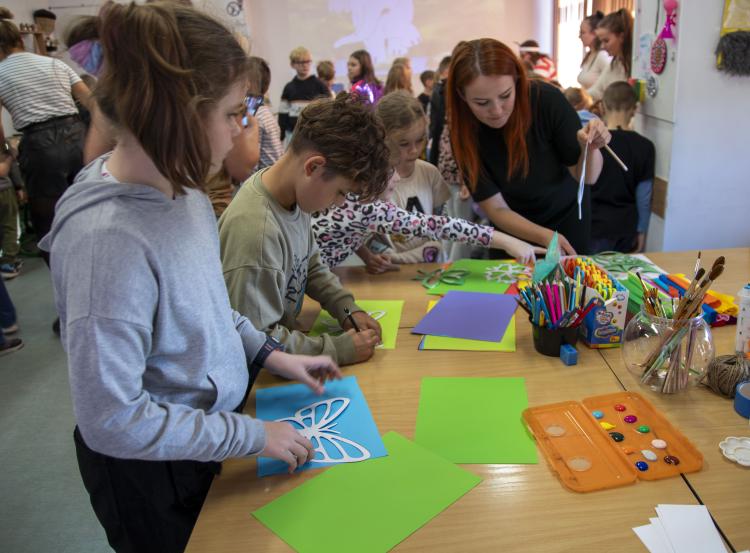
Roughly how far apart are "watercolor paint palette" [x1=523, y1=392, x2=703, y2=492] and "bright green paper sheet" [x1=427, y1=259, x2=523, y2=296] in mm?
556

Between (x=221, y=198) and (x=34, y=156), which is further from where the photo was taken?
(x=34, y=156)

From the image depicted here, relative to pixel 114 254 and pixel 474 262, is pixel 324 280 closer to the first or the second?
pixel 474 262

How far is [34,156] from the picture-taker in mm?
3096

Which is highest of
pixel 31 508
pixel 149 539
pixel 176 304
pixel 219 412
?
pixel 176 304

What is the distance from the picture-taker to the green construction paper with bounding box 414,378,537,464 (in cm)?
90

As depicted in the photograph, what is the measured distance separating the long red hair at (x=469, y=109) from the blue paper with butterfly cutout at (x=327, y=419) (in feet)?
3.24

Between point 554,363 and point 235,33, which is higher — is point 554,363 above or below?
below

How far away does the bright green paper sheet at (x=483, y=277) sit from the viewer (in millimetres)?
1537

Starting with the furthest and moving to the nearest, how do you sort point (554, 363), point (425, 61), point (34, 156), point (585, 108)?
point (425, 61) < point (585, 108) < point (34, 156) < point (554, 363)

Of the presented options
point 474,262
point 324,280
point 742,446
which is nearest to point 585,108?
point 474,262

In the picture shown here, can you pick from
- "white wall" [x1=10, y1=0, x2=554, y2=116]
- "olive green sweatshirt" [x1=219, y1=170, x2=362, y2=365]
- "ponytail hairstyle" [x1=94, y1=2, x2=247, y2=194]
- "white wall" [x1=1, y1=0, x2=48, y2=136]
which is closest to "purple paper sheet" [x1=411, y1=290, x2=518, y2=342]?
"olive green sweatshirt" [x1=219, y1=170, x2=362, y2=365]

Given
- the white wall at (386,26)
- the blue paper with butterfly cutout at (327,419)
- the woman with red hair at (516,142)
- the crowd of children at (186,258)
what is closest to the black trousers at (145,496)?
the crowd of children at (186,258)

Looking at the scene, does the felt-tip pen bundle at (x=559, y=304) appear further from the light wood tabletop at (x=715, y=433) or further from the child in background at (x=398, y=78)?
the child in background at (x=398, y=78)

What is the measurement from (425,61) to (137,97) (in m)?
6.50
